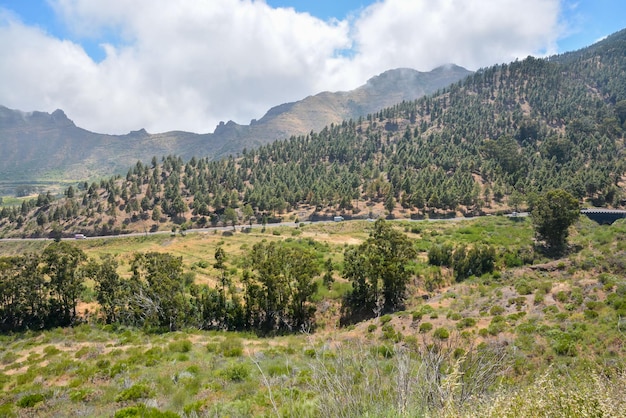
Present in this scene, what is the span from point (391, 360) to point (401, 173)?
11450 cm

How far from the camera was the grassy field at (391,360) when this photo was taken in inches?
282

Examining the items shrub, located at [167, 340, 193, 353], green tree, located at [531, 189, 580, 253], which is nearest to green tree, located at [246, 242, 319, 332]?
shrub, located at [167, 340, 193, 353]

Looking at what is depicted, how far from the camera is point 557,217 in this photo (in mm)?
46844

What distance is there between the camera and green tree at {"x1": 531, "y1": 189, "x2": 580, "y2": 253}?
46.8m

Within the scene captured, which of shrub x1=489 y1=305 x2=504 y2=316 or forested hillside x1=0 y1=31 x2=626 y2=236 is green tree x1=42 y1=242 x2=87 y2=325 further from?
forested hillside x1=0 y1=31 x2=626 y2=236

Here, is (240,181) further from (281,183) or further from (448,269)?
(448,269)

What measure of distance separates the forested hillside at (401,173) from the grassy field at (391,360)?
60.2 metres

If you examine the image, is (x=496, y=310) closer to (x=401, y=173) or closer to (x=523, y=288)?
(x=523, y=288)

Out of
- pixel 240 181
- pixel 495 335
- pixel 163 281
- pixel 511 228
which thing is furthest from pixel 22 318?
pixel 240 181

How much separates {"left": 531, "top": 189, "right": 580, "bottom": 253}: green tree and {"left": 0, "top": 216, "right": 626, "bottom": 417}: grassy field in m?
4.01

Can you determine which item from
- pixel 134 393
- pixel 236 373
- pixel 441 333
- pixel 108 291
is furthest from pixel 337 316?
pixel 108 291

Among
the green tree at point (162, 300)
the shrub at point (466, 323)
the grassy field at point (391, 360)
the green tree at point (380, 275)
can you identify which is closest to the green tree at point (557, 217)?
the grassy field at point (391, 360)

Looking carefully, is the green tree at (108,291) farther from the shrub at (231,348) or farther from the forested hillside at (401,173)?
the forested hillside at (401,173)

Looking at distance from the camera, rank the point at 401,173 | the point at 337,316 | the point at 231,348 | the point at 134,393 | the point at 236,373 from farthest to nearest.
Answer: the point at 401,173
the point at 337,316
the point at 231,348
the point at 236,373
the point at 134,393
